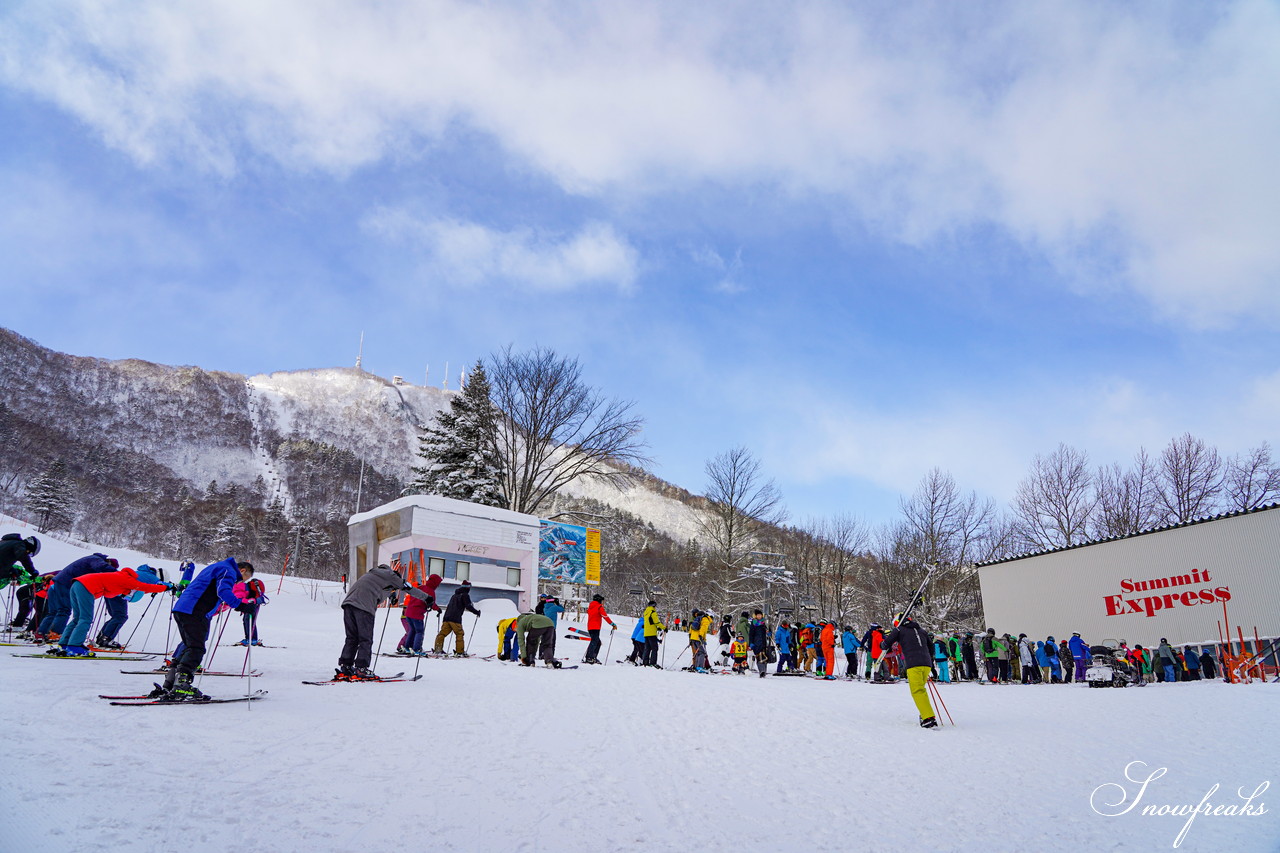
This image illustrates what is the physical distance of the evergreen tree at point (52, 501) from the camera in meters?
61.9

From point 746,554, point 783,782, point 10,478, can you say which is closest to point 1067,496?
point 746,554

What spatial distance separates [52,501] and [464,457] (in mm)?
48017

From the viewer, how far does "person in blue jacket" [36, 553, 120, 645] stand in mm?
9070

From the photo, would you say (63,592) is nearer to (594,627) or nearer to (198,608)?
(198,608)

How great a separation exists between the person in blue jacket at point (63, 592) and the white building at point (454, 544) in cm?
1490

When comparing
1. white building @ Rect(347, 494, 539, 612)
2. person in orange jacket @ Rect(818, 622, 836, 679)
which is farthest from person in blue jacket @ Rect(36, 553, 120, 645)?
person in orange jacket @ Rect(818, 622, 836, 679)

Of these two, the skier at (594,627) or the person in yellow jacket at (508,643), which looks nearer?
the person in yellow jacket at (508,643)

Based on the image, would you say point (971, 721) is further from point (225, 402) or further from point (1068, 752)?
point (225, 402)

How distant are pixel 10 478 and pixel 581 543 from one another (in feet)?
300

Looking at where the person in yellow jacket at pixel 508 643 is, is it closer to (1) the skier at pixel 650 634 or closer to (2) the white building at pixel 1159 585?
(1) the skier at pixel 650 634

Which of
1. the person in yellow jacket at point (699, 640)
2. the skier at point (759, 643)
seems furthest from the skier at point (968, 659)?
the person in yellow jacket at point (699, 640)

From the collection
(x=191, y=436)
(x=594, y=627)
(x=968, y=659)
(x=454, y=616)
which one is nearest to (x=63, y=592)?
(x=454, y=616)

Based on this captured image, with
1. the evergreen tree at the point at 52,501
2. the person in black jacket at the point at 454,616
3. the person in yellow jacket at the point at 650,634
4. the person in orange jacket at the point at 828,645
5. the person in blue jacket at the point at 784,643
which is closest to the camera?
the person in black jacket at the point at 454,616

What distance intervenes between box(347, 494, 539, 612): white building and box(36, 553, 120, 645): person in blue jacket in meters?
14.9
